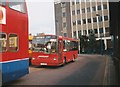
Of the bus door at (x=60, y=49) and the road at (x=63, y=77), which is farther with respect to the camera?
the bus door at (x=60, y=49)

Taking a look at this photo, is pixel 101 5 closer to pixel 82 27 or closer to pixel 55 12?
pixel 82 27

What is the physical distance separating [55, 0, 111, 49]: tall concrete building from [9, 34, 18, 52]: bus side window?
52.7 meters

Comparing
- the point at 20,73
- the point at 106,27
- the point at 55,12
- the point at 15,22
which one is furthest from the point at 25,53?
the point at 55,12

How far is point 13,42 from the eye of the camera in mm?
11453

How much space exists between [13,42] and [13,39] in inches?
7.2

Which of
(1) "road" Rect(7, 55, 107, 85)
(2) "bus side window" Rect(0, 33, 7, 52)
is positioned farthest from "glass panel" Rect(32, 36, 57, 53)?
(2) "bus side window" Rect(0, 33, 7, 52)

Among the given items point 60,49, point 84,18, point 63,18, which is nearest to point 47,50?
point 60,49

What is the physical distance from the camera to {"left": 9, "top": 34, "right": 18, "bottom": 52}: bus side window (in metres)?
11.0

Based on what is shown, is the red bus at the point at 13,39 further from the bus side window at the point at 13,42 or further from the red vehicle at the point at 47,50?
the red vehicle at the point at 47,50

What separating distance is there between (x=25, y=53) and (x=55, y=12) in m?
69.9

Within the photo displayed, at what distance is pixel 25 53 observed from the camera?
1270cm

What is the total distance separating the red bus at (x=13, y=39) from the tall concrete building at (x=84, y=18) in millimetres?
51830

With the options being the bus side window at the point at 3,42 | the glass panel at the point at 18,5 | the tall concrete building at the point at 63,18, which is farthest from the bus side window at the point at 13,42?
the tall concrete building at the point at 63,18

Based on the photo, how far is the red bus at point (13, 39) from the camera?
34.4 feet
